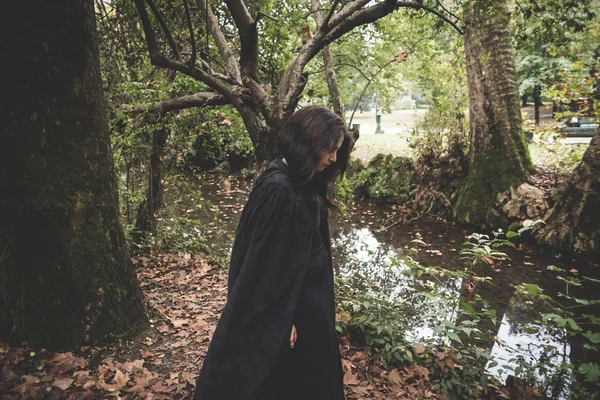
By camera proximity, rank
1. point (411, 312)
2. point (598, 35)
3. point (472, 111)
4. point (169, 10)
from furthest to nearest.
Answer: point (598, 35) < point (472, 111) < point (169, 10) < point (411, 312)

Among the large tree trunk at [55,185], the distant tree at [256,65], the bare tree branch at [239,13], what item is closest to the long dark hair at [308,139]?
the large tree trunk at [55,185]

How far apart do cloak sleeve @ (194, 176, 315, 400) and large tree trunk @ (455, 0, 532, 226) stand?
312 inches

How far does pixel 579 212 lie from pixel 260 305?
754cm

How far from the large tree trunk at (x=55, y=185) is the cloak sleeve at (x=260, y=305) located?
4.73ft

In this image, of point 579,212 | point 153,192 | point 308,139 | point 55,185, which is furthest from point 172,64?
point 579,212

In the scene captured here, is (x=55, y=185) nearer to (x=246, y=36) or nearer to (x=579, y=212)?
(x=246, y=36)

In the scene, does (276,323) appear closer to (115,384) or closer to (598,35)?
(115,384)

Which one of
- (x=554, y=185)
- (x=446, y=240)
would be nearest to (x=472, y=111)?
(x=554, y=185)

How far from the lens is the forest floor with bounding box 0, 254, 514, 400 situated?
239cm

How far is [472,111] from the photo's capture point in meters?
8.97

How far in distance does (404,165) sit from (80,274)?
33.5ft

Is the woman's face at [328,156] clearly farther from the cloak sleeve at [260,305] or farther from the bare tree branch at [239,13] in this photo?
the bare tree branch at [239,13]

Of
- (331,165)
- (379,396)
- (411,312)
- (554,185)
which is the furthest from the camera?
(554,185)

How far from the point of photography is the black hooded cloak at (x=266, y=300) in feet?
6.12
